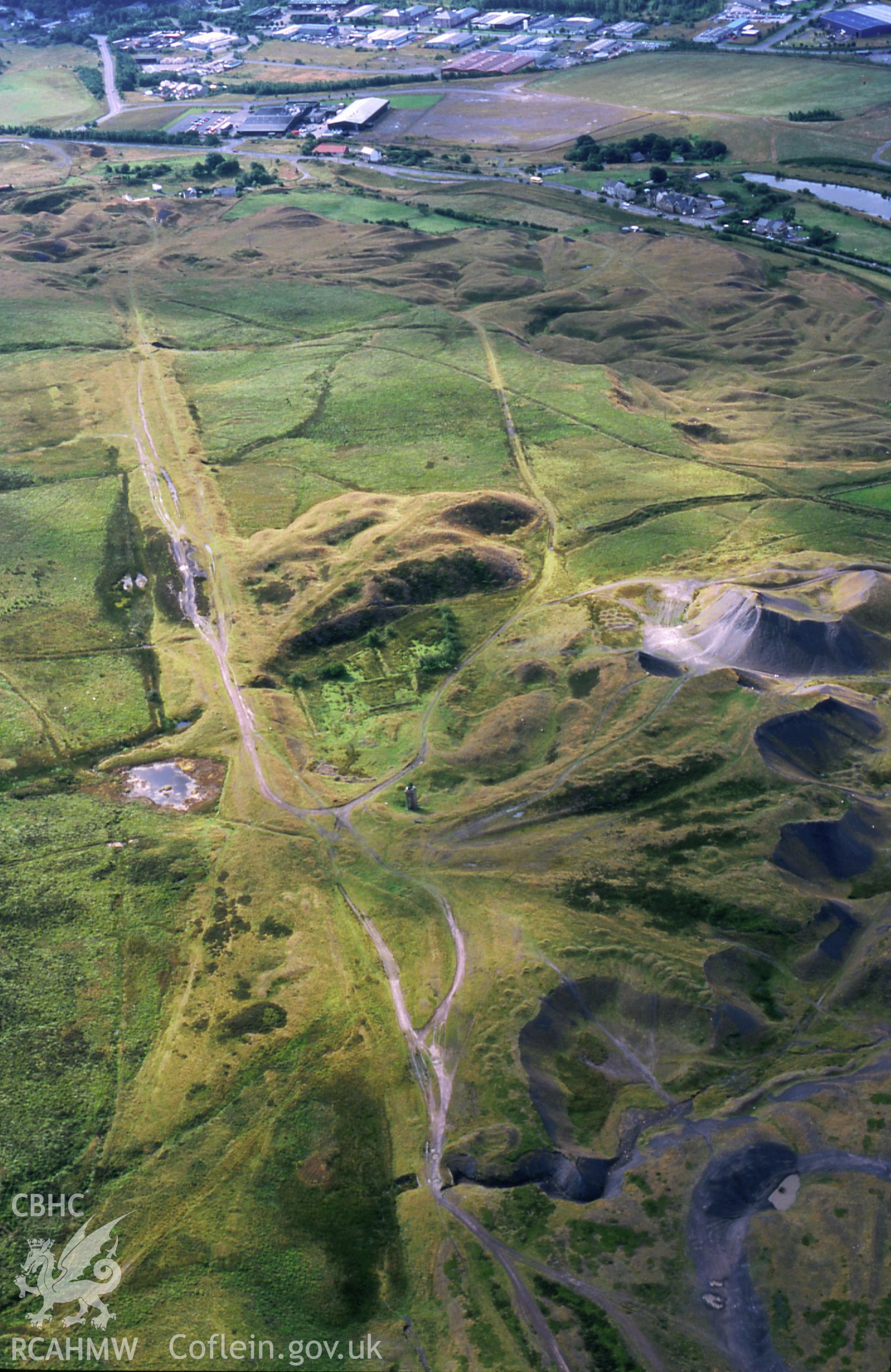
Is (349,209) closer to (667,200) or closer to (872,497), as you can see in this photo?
(667,200)

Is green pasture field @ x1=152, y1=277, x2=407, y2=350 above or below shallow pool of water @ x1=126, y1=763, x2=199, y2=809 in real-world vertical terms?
above

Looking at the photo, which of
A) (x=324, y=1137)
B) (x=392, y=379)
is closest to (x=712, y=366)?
(x=392, y=379)

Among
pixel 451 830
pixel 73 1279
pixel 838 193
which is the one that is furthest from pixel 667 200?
pixel 73 1279

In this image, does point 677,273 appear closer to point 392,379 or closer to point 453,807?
point 392,379

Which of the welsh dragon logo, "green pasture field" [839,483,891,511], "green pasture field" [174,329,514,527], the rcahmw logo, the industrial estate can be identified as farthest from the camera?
"green pasture field" [174,329,514,527]

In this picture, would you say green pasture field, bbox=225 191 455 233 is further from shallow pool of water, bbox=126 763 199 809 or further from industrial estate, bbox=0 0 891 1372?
shallow pool of water, bbox=126 763 199 809

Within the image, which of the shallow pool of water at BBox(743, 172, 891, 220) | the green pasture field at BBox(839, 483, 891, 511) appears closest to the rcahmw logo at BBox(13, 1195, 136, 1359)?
the green pasture field at BBox(839, 483, 891, 511)
